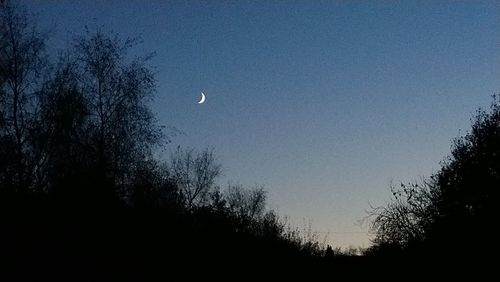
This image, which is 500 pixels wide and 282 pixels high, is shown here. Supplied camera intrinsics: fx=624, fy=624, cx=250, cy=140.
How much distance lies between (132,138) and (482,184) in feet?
66.4

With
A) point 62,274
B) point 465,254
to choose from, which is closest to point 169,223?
point 62,274

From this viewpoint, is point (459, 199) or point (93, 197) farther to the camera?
point (459, 199)

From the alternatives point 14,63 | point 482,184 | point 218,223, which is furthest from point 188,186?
point 218,223

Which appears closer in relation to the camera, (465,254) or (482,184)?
(465,254)

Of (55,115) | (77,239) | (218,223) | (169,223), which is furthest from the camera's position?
(55,115)

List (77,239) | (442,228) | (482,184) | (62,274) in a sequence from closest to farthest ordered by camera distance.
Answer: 1. (62,274)
2. (77,239)
3. (442,228)
4. (482,184)

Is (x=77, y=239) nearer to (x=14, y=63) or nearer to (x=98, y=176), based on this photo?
(x=98, y=176)

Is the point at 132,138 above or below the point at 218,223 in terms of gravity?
A: above

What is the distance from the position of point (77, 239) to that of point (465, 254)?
17.6 m

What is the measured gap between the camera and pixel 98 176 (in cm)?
1833

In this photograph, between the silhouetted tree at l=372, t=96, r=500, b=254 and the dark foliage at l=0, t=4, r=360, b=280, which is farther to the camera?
the silhouetted tree at l=372, t=96, r=500, b=254

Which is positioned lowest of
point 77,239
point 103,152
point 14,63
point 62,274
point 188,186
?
point 62,274

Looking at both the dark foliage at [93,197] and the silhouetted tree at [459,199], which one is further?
the silhouetted tree at [459,199]

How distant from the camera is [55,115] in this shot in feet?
91.0
